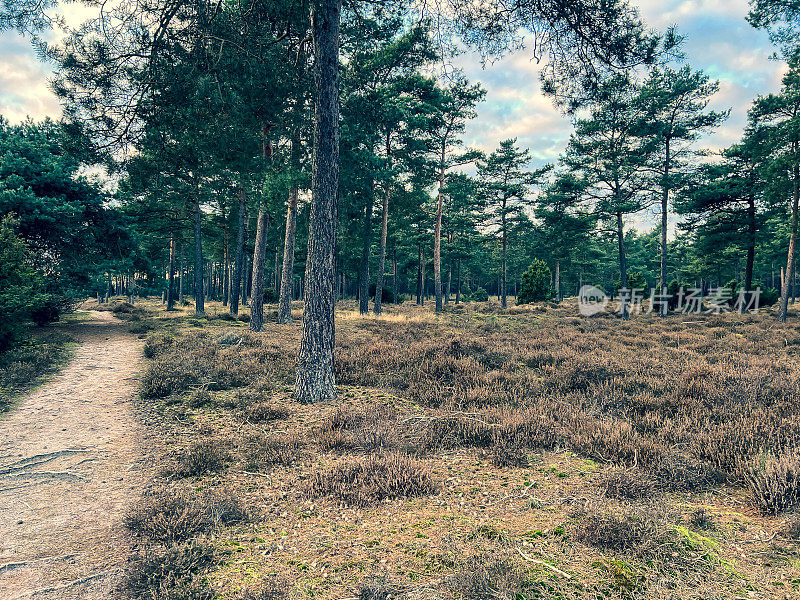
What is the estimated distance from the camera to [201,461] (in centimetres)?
428

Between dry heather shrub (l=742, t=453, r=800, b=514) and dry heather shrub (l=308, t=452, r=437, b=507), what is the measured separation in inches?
116

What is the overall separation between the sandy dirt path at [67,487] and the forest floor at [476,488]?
0.32 metres

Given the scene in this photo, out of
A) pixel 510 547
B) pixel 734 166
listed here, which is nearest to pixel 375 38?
pixel 510 547

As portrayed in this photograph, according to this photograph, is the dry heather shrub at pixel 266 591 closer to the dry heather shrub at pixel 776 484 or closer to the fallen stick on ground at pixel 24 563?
the fallen stick on ground at pixel 24 563

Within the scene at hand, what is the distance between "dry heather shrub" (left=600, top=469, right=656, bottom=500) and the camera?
11.6 feet

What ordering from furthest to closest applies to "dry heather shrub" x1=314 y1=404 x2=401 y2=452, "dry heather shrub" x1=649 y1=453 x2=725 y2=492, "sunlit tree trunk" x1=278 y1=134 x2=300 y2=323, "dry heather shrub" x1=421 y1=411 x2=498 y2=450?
"sunlit tree trunk" x1=278 y1=134 x2=300 y2=323 → "dry heather shrub" x1=421 y1=411 x2=498 y2=450 → "dry heather shrub" x1=314 y1=404 x2=401 y2=452 → "dry heather shrub" x1=649 y1=453 x2=725 y2=492

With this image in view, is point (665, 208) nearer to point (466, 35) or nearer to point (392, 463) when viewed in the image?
point (466, 35)

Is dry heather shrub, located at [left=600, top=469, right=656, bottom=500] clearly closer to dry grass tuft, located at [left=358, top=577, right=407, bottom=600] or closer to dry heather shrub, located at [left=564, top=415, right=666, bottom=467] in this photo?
dry heather shrub, located at [left=564, top=415, right=666, bottom=467]

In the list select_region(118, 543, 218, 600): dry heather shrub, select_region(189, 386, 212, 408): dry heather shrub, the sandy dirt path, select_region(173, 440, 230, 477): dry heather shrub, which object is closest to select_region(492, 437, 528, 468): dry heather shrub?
select_region(118, 543, 218, 600): dry heather shrub

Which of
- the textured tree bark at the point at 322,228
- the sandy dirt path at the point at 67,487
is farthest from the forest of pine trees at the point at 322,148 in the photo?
the sandy dirt path at the point at 67,487

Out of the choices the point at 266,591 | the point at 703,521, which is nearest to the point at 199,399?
the point at 266,591

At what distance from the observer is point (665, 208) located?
23.6m

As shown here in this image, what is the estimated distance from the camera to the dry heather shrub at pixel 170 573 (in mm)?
2383

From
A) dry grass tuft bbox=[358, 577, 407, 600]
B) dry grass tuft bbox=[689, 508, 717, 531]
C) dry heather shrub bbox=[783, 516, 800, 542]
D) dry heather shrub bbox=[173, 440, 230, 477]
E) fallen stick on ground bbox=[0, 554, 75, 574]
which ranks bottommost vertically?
fallen stick on ground bbox=[0, 554, 75, 574]
